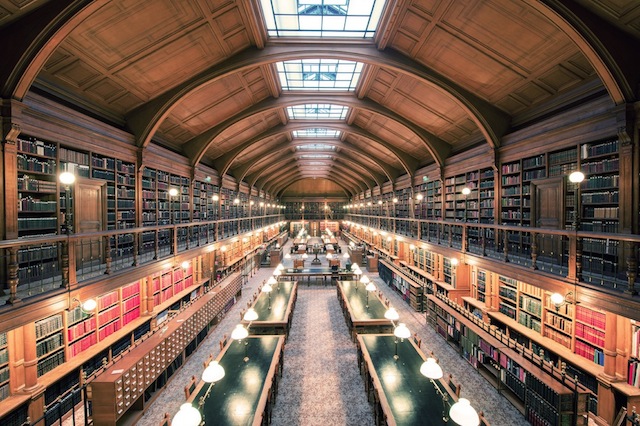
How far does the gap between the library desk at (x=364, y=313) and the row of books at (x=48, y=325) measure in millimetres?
6725

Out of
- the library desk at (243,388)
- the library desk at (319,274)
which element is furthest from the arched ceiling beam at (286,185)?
the library desk at (243,388)

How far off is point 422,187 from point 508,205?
696 cm

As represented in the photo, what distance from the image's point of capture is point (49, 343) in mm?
5621

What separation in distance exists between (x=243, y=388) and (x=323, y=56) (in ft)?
28.8

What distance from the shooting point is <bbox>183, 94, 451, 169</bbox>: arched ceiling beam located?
12.4 metres

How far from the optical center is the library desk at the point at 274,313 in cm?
854

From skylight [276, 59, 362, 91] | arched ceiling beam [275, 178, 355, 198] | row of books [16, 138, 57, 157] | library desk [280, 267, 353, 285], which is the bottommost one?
library desk [280, 267, 353, 285]

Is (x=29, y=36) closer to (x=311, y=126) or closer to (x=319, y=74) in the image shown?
(x=319, y=74)

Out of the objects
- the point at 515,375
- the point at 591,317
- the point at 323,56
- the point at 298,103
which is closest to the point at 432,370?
the point at 515,375

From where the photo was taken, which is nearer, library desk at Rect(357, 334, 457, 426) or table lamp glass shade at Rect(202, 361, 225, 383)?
table lamp glass shade at Rect(202, 361, 225, 383)

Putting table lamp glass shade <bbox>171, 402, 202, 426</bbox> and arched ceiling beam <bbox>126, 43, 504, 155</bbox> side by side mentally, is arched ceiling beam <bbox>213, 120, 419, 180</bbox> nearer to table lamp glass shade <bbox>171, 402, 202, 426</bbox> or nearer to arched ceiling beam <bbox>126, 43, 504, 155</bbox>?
arched ceiling beam <bbox>126, 43, 504, 155</bbox>

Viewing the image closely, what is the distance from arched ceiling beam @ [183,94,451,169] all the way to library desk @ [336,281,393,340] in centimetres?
660

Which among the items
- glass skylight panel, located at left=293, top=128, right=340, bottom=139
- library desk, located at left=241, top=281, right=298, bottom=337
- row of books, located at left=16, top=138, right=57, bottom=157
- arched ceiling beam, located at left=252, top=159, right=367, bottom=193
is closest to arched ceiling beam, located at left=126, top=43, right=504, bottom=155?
row of books, located at left=16, top=138, right=57, bottom=157

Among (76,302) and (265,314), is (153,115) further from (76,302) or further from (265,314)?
(265,314)
